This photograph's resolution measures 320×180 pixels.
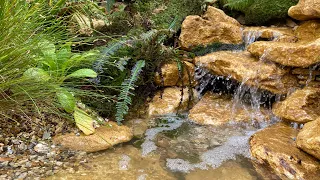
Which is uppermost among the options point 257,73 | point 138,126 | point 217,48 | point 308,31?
point 308,31

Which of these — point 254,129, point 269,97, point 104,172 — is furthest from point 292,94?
point 104,172

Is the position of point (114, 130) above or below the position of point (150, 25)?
below

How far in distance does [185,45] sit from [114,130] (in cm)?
194

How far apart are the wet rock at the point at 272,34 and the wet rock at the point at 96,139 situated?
2.55m

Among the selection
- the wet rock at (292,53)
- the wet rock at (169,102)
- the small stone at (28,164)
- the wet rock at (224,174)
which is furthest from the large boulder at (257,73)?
the small stone at (28,164)

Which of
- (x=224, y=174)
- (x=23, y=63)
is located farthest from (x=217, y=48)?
(x=23, y=63)

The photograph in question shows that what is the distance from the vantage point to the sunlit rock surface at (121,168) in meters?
2.31

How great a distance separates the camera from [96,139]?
9.34 ft

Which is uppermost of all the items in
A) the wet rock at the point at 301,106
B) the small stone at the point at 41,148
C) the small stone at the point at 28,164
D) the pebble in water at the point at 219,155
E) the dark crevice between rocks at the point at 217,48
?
the dark crevice between rocks at the point at 217,48

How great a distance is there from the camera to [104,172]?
93.7 inches

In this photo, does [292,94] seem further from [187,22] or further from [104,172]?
[104,172]

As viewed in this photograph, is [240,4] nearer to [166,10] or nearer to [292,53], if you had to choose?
[166,10]

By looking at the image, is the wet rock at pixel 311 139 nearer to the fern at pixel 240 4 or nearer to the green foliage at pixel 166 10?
the green foliage at pixel 166 10

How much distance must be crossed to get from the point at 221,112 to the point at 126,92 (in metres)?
1.20
